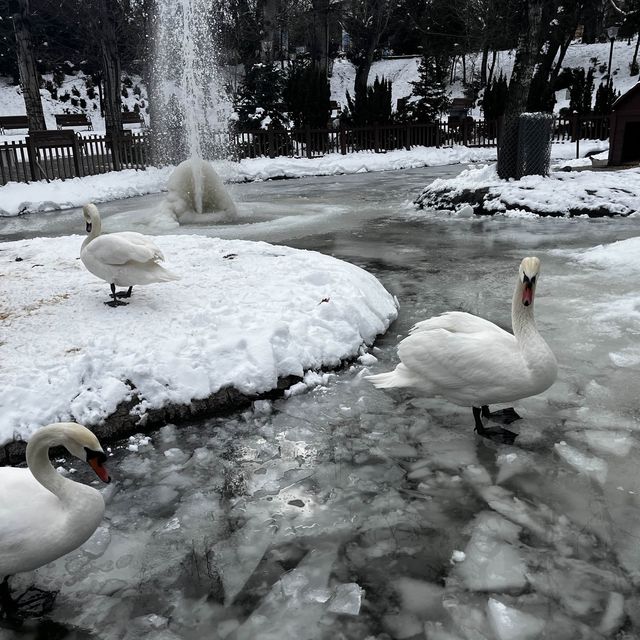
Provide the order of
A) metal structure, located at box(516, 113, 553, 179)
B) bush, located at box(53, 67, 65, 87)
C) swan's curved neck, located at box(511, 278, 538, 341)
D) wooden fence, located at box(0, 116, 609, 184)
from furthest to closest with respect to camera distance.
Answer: bush, located at box(53, 67, 65, 87) < wooden fence, located at box(0, 116, 609, 184) < metal structure, located at box(516, 113, 553, 179) < swan's curved neck, located at box(511, 278, 538, 341)

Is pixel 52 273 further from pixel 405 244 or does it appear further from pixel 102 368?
pixel 405 244

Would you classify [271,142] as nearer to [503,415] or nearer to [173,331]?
[173,331]

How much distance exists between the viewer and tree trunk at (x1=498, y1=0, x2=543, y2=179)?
43.6 ft

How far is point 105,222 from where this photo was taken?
42.6 ft

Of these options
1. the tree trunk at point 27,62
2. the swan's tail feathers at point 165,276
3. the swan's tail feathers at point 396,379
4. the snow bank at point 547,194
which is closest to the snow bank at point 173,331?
the swan's tail feathers at point 165,276

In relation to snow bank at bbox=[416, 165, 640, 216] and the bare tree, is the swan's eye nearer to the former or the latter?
snow bank at bbox=[416, 165, 640, 216]

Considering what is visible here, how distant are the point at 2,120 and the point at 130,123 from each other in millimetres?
8572

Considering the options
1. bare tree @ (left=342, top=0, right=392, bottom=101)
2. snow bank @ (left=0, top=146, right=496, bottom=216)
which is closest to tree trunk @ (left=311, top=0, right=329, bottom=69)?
bare tree @ (left=342, top=0, right=392, bottom=101)

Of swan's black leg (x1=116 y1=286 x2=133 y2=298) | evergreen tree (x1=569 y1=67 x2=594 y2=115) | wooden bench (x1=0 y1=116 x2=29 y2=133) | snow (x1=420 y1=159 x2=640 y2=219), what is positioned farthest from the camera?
wooden bench (x1=0 y1=116 x2=29 y2=133)

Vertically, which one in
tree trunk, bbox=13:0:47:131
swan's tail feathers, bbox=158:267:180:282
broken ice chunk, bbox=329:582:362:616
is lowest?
broken ice chunk, bbox=329:582:362:616

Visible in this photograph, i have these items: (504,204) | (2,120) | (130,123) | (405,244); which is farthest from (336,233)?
(130,123)

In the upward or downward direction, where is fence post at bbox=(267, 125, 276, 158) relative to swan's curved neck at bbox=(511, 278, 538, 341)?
upward

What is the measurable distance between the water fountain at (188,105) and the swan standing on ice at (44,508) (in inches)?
429

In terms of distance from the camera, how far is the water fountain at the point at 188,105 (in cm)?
1353
